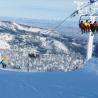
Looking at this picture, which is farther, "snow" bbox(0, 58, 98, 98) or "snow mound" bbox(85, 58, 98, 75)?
"snow mound" bbox(85, 58, 98, 75)

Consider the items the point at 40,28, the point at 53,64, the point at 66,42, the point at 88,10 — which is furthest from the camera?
the point at 40,28

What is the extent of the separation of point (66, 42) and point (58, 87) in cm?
11823

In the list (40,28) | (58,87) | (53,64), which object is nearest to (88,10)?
(58,87)

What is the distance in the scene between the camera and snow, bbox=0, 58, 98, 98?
64.9ft

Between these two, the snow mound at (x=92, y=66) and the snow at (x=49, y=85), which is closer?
the snow at (x=49, y=85)

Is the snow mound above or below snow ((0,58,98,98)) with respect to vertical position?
above

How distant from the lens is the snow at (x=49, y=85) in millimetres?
19781

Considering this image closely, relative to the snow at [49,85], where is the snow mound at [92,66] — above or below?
above

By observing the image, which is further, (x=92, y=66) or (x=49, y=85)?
(x=92, y=66)

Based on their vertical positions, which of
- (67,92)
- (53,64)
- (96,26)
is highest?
(96,26)

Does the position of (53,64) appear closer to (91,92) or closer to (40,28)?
(91,92)

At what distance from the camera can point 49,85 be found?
20.8 m

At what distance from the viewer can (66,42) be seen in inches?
5463

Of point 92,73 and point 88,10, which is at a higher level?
point 88,10
